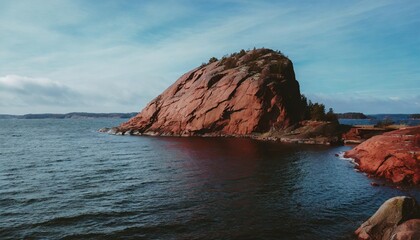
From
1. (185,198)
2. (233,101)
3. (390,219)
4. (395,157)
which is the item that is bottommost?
(185,198)

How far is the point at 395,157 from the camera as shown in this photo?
31.5 metres

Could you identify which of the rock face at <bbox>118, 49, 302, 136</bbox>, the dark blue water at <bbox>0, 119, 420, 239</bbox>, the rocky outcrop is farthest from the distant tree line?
the rocky outcrop

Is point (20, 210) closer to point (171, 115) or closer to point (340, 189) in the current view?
point (340, 189)

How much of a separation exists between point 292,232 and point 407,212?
19.7 feet

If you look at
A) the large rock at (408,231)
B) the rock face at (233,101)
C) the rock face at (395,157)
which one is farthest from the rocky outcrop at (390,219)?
the rock face at (233,101)

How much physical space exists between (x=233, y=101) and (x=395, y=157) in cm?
5087

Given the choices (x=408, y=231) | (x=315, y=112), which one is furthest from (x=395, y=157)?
(x=315, y=112)

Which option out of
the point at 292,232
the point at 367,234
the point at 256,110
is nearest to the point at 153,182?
the point at 292,232

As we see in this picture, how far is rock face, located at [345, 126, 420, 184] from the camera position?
29.7 meters

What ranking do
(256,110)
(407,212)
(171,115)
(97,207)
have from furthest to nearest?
(171,115) → (256,110) → (97,207) → (407,212)

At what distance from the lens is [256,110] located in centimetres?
7700

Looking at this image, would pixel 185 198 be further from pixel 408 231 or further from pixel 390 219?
pixel 408 231

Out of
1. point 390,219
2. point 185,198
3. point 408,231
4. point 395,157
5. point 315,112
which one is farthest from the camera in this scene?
point 315,112

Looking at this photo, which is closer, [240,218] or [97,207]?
[240,218]
